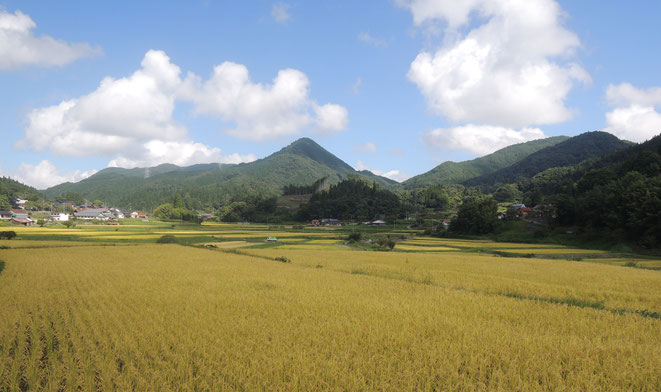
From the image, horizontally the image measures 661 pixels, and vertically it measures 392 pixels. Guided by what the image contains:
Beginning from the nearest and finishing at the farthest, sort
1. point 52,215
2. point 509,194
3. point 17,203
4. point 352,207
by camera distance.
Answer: point 52,215 < point 352,207 < point 17,203 < point 509,194

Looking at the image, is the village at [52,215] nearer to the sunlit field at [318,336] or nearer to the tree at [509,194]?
the sunlit field at [318,336]

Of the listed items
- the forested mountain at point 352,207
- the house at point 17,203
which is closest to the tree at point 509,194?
the forested mountain at point 352,207

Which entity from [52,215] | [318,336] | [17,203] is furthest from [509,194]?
[17,203]

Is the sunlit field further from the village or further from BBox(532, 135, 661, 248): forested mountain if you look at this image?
the village

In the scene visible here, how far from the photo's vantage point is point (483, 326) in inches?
312

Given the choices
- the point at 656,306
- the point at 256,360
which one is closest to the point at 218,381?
the point at 256,360

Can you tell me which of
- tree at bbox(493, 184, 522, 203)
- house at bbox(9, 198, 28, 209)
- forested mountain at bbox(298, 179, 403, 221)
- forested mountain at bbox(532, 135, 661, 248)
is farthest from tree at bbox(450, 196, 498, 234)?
house at bbox(9, 198, 28, 209)

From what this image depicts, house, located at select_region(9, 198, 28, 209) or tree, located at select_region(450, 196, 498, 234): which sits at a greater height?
house, located at select_region(9, 198, 28, 209)

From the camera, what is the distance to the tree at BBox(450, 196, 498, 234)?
58875 mm

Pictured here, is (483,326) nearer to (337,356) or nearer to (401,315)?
(401,315)

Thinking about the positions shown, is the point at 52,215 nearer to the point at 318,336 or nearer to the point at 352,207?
the point at 352,207

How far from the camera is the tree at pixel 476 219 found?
58875 mm

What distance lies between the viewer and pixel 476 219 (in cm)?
5997

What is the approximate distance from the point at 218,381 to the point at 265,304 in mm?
5004
